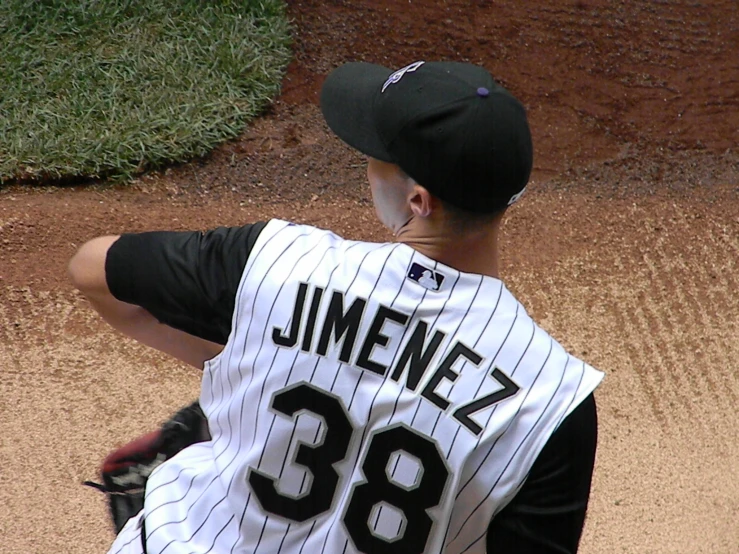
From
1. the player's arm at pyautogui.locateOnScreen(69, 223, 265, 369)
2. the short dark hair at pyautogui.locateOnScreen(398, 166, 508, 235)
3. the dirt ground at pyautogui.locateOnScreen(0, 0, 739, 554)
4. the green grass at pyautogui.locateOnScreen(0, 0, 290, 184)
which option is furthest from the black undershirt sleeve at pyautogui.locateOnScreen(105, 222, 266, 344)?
the green grass at pyautogui.locateOnScreen(0, 0, 290, 184)

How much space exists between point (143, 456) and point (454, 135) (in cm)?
106

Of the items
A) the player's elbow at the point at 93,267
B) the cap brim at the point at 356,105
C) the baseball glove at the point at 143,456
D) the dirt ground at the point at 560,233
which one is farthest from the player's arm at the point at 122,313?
the dirt ground at the point at 560,233

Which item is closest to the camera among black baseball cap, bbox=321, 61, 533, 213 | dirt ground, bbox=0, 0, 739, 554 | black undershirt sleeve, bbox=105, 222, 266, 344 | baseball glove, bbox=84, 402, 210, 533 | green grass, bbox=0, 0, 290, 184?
black baseball cap, bbox=321, 61, 533, 213

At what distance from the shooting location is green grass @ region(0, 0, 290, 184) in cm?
511

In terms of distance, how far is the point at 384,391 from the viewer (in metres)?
1.35

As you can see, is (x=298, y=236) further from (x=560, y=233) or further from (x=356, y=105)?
(x=560, y=233)

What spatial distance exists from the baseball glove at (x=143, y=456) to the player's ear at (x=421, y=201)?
2.47ft

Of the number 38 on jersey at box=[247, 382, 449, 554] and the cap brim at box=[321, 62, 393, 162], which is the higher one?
the cap brim at box=[321, 62, 393, 162]

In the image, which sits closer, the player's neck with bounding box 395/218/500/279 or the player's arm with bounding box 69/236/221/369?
the player's neck with bounding box 395/218/500/279

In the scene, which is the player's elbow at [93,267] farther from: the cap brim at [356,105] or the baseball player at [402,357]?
the cap brim at [356,105]

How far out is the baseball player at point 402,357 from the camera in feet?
4.42

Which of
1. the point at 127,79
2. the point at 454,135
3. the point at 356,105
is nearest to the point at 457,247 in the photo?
the point at 454,135

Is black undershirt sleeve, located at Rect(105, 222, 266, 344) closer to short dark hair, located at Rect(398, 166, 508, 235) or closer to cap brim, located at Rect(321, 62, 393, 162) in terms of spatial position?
cap brim, located at Rect(321, 62, 393, 162)

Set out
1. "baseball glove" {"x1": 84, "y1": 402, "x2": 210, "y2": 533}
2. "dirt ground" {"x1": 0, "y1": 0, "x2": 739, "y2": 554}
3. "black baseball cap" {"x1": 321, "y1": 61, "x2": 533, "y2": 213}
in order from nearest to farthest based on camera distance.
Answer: "black baseball cap" {"x1": 321, "y1": 61, "x2": 533, "y2": 213} → "baseball glove" {"x1": 84, "y1": 402, "x2": 210, "y2": 533} → "dirt ground" {"x1": 0, "y1": 0, "x2": 739, "y2": 554}
